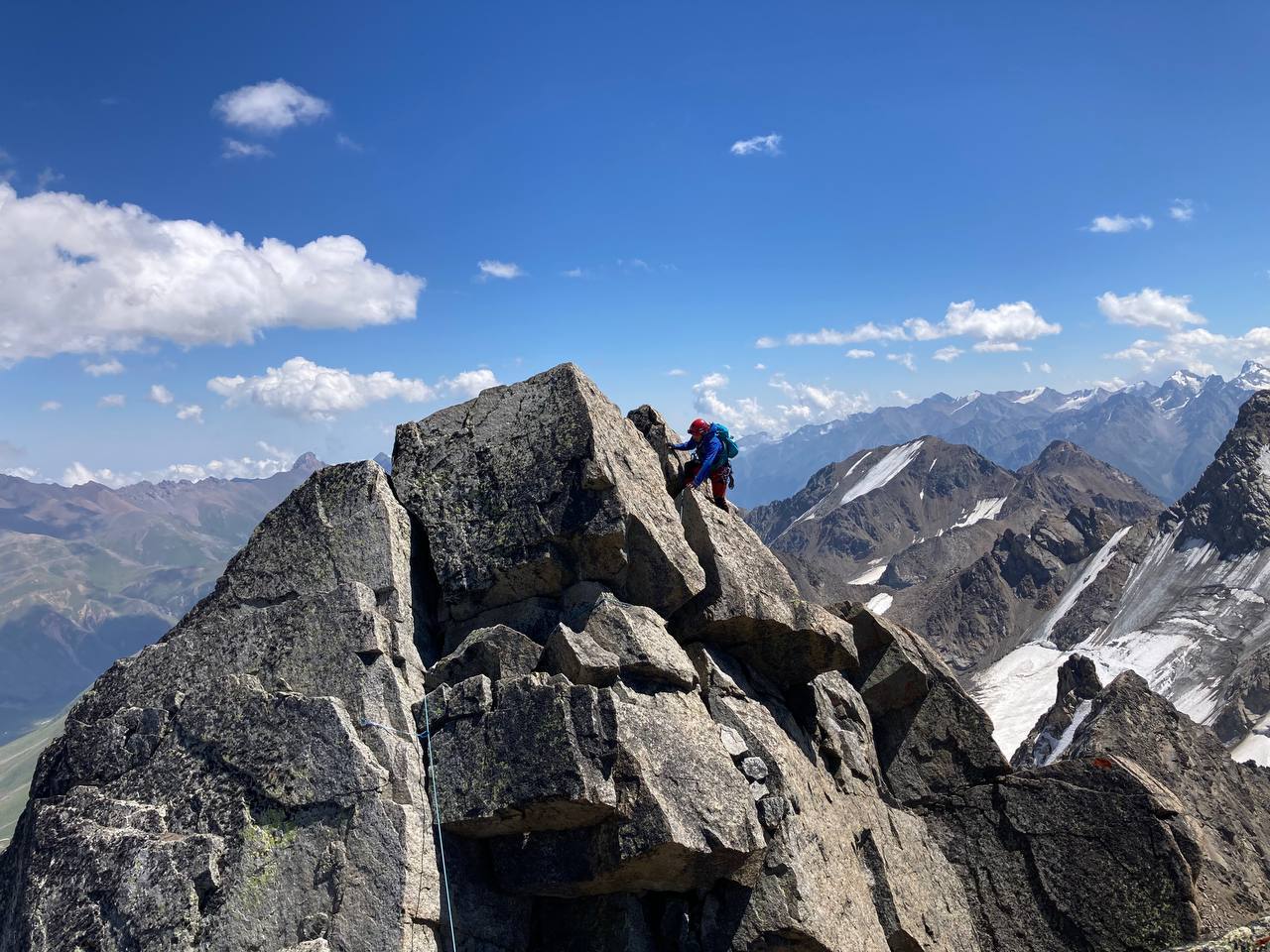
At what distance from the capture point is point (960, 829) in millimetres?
21844

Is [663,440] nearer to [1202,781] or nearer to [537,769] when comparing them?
[537,769]

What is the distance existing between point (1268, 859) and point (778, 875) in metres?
28.4

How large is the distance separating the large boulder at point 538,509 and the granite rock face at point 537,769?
3.0 inches

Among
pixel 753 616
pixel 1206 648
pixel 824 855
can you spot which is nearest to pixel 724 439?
pixel 753 616

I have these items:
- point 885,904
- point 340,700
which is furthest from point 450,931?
point 885,904

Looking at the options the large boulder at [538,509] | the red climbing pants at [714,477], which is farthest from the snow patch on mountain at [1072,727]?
the large boulder at [538,509]

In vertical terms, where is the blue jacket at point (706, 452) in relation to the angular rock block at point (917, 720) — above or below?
above

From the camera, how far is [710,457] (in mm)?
23094

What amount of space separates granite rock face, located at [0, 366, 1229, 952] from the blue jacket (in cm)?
114

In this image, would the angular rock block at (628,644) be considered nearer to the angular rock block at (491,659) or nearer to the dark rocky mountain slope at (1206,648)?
the angular rock block at (491,659)

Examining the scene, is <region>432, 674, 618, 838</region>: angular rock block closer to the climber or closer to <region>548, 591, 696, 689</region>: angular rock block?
<region>548, 591, 696, 689</region>: angular rock block

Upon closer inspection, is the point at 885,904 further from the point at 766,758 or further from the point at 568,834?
the point at 568,834

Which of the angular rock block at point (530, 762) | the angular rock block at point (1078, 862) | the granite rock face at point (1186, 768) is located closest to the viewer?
the angular rock block at point (530, 762)

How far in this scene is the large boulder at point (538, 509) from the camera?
19.0m
